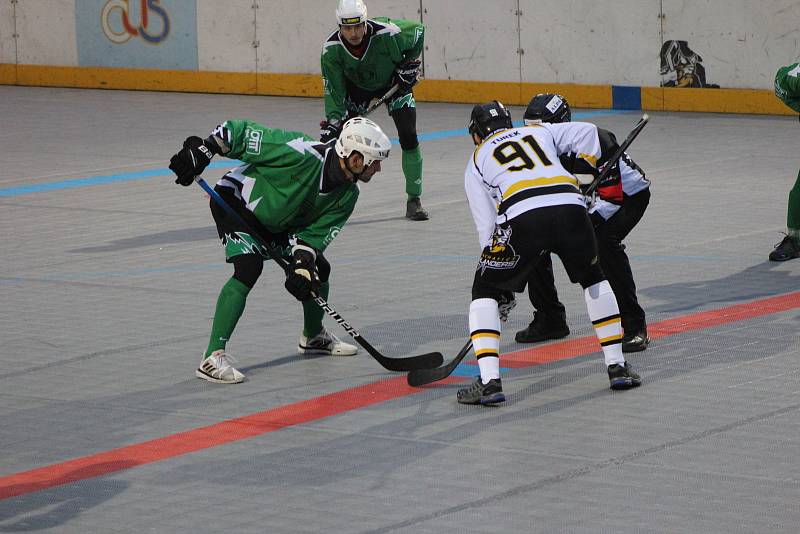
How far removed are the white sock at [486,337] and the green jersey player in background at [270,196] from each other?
3.00 ft

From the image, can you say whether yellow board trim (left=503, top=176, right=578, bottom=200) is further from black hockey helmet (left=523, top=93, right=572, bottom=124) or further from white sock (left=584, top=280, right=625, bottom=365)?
black hockey helmet (left=523, top=93, right=572, bottom=124)

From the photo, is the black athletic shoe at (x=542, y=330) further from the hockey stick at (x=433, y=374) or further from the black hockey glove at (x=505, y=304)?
the hockey stick at (x=433, y=374)

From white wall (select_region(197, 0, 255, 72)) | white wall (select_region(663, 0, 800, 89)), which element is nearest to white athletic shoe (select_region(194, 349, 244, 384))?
white wall (select_region(663, 0, 800, 89))

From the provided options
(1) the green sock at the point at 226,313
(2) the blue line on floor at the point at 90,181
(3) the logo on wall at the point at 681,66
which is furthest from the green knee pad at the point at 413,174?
(3) the logo on wall at the point at 681,66

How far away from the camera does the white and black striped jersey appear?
667 centimetres

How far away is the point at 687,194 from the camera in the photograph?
12.3m

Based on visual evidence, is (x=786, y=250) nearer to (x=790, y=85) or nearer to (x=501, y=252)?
(x=790, y=85)

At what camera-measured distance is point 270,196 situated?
7.34 metres

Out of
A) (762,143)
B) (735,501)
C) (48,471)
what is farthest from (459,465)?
(762,143)

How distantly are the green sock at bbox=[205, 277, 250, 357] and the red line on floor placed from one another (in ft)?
2.04

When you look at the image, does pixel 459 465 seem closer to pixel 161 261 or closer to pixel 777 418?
pixel 777 418

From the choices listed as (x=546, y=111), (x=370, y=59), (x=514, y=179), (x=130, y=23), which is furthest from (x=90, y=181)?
(x=514, y=179)

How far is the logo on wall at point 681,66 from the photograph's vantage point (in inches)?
665

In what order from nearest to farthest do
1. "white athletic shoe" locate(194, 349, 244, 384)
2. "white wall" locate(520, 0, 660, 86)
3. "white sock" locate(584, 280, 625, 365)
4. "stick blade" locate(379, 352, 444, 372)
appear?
"white sock" locate(584, 280, 625, 365) → "white athletic shoe" locate(194, 349, 244, 384) → "stick blade" locate(379, 352, 444, 372) → "white wall" locate(520, 0, 660, 86)
